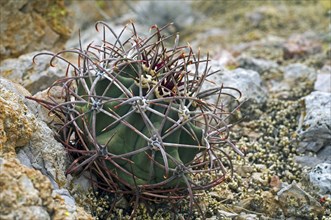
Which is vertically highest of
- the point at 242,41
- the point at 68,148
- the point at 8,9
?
the point at 8,9

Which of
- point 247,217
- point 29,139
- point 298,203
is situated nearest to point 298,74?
point 298,203

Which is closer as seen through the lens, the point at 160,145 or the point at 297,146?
the point at 160,145

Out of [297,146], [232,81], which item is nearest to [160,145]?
[297,146]

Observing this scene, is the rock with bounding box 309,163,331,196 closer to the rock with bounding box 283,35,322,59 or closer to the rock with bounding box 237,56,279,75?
the rock with bounding box 237,56,279,75

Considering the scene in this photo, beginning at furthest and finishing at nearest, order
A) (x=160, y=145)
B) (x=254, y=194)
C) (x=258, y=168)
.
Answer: (x=258, y=168), (x=254, y=194), (x=160, y=145)

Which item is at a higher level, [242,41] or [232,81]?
[232,81]

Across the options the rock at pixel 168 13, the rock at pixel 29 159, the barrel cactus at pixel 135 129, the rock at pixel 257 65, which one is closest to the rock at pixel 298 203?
the barrel cactus at pixel 135 129

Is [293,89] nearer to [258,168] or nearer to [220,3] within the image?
[258,168]
